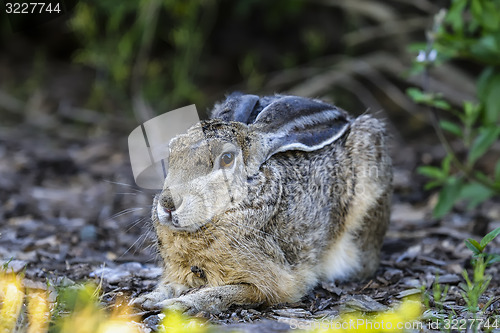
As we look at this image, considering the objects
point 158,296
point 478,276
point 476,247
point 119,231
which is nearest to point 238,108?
point 158,296

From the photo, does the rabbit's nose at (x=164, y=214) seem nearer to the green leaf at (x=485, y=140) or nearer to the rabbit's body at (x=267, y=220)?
the rabbit's body at (x=267, y=220)

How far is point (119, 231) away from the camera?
6723 mm

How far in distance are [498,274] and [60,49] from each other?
9214 mm

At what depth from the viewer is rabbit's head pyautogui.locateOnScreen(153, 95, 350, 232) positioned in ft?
14.0

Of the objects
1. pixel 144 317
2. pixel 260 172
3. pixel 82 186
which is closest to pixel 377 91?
pixel 82 186

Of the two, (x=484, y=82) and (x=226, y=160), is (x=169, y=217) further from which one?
(x=484, y=82)

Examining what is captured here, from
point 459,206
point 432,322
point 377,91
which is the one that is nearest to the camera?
point 432,322

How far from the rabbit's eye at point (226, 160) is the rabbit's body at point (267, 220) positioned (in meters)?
0.02

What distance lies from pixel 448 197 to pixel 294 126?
2.11 meters

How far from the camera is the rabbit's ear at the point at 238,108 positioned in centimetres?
494

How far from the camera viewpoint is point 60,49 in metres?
12.1

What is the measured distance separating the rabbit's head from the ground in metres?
0.49

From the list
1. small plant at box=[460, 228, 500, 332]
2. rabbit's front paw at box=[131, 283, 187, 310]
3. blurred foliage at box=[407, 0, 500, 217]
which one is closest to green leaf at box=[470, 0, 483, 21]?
blurred foliage at box=[407, 0, 500, 217]

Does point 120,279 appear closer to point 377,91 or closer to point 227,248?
point 227,248
